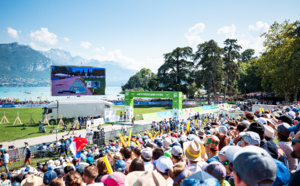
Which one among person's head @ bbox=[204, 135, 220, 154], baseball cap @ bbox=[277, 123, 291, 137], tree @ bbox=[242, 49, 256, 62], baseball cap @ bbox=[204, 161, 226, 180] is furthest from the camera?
tree @ bbox=[242, 49, 256, 62]

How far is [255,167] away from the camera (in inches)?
66.5

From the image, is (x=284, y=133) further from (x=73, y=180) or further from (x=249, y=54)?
(x=249, y=54)

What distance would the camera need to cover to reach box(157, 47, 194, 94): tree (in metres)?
53.2

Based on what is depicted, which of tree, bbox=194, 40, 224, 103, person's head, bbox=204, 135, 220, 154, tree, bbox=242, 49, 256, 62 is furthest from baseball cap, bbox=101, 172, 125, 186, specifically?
tree, bbox=242, 49, 256, 62

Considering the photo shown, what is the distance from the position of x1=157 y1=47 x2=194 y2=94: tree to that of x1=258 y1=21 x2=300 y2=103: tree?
25136 millimetres

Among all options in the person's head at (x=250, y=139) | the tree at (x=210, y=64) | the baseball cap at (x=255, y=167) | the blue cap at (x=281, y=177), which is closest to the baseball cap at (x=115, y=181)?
the baseball cap at (x=255, y=167)

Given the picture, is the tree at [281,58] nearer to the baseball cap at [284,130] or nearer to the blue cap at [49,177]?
the baseball cap at [284,130]

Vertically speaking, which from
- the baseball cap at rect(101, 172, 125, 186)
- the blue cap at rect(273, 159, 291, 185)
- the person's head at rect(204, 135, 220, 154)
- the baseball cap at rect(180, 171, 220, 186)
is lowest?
the baseball cap at rect(101, 172, 125, 186)

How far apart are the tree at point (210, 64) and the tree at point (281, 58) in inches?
623

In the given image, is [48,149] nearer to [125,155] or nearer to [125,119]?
[125,155]

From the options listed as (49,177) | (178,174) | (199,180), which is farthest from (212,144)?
(49,177)

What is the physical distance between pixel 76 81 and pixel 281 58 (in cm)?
3173

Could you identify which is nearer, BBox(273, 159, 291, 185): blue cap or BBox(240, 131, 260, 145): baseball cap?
BBox(273, 159, 291, 185): blue cap

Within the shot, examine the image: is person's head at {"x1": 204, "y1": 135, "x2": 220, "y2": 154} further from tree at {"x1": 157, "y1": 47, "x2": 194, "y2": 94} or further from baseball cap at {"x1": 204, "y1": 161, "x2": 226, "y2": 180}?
tree at {"x1": 157, "y1": 47, "x2": 194, "y2": 94}
